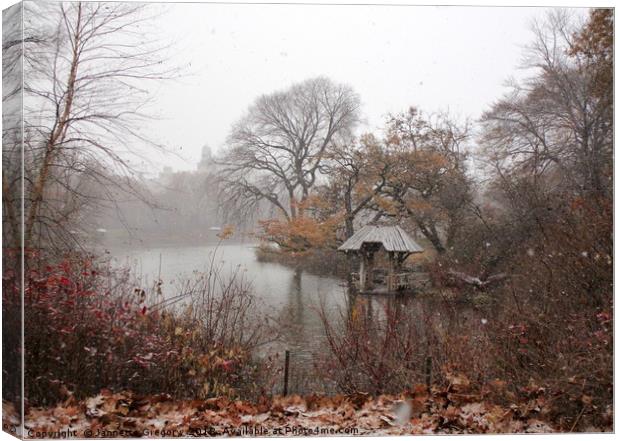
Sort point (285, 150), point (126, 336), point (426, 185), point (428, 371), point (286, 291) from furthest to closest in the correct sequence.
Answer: point (426, 185)
point (285, 150)
point (286, 291)
point (428, 371)
point (126, 336)

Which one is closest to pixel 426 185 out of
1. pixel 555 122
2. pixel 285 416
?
pixel 555 122

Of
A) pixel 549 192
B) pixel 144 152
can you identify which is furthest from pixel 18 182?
pixel 549 192

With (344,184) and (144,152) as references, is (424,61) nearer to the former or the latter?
(344,184)

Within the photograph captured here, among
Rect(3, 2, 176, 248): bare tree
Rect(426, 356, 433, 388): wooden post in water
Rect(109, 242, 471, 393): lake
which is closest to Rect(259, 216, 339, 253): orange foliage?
Rect(109, 242, 471, 393): lake

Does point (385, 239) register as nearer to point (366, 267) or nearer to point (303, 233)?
point (366, 267)

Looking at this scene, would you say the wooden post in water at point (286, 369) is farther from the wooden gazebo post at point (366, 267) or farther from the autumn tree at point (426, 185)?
the autumn tree at point (426, 185)

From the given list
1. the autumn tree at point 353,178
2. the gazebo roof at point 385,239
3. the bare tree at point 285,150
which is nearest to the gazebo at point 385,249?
the gazebo roof at point 385,239
